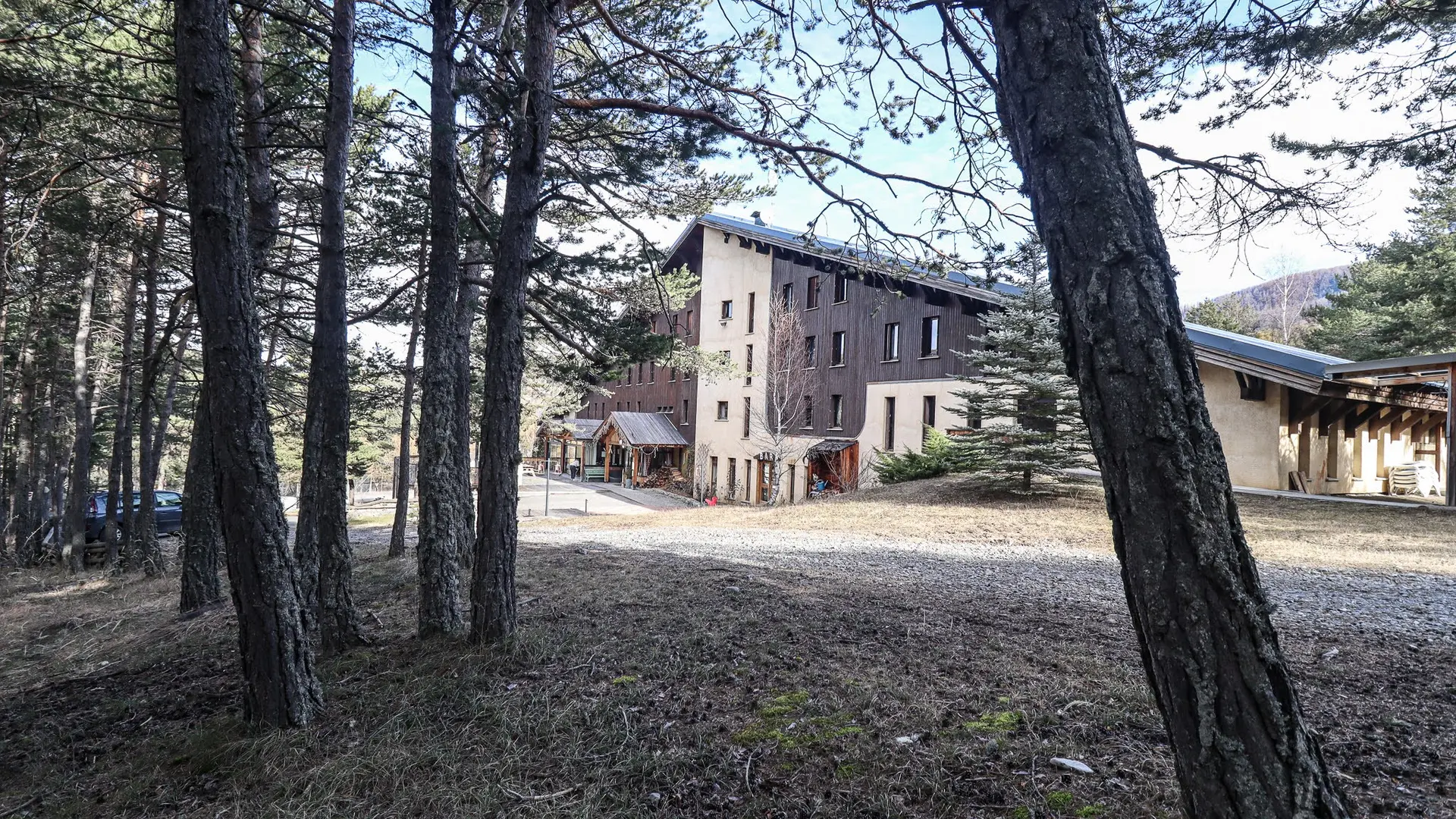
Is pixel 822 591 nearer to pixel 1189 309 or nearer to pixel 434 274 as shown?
pixel 434 274

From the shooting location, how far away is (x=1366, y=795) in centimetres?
240

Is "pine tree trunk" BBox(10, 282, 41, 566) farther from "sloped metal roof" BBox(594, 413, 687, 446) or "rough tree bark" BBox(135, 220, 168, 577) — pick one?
"sloped metal roof" BBox(594, 413, 687, 446)

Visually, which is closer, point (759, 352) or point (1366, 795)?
point (1366, 795)

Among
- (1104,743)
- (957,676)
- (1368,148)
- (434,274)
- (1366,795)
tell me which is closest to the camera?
(1366,795)

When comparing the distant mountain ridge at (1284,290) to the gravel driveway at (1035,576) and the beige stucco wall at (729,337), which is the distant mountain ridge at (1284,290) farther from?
the gravel driveway at (1035,576)

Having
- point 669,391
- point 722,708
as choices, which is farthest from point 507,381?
point 669,391

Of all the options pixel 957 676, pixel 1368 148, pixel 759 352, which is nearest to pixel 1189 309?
pixel 759 352

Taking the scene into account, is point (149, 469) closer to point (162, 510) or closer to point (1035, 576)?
point (162, 510)

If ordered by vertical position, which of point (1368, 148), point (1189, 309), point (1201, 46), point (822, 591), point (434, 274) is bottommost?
point (822, 591)

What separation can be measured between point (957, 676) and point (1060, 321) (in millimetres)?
2710

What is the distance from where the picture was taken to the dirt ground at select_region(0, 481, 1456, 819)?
278 centimetres

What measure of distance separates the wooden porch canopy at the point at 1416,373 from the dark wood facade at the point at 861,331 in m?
7.98

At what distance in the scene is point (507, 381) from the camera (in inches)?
186

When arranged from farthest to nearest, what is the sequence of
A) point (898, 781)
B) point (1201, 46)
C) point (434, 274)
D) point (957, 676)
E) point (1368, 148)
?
point (434, 274) < point (1368, 148) < point (1201, 46) < point (957, 676) < point (898, 781)
